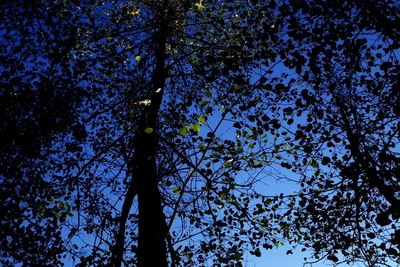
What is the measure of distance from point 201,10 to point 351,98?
688 centimetres

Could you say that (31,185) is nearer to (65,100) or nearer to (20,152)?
(20,152)

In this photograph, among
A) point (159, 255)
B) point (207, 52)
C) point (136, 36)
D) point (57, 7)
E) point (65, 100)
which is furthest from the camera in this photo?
point (207, 52)

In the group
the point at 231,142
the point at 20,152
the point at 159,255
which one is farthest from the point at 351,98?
the point at 20,152

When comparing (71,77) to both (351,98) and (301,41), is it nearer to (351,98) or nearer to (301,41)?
(301,41)

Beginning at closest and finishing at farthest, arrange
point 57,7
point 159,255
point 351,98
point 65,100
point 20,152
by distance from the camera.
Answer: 1. point 159,255
2. point 351,98
3. point 20,152
4. point 65,100
5. point 57,7

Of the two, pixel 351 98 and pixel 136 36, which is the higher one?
pixel 136 36

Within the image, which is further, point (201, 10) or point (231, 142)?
point (201, 10)

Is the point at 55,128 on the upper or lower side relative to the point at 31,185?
upper

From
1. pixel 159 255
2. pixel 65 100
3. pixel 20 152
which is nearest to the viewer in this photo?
pixel 159 255

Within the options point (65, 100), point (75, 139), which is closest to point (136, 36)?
point (65, 100)

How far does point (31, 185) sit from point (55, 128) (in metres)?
1.71

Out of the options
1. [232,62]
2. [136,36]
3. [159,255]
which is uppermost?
[136,36]

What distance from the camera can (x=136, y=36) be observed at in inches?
374

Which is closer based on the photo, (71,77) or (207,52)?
(71,77)
